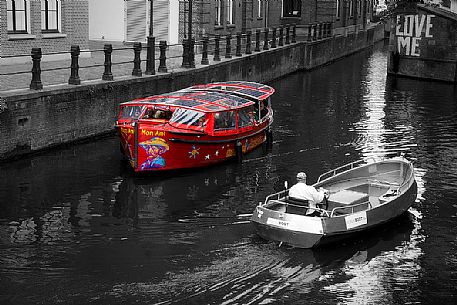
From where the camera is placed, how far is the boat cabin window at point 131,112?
1905 centimetres

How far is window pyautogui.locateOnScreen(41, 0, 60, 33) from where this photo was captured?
84.7ft

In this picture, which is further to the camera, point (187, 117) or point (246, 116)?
point (246, 116)

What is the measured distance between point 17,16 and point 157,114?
27.2 ft

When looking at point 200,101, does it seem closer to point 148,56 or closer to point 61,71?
point 148,56

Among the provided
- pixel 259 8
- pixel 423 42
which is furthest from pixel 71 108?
pixel 259 8

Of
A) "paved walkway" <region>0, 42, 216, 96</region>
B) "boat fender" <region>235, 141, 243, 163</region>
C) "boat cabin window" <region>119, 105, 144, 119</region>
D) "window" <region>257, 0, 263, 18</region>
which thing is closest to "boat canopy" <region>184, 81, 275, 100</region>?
"boat fender" <region>235, 141, 243, 163</region>

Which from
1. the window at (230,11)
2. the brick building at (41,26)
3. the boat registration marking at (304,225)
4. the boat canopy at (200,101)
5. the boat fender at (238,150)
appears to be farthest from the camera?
the window at (230,11)

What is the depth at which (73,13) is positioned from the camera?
2680cm

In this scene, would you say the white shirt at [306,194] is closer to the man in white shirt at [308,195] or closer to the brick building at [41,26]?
the man in white shirt at [308,195]

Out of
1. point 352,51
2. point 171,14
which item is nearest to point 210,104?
point 171,14

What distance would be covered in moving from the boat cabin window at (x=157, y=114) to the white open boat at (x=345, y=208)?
469 centimetres

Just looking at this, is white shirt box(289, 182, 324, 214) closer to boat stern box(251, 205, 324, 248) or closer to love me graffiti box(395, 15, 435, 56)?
boat stern box(251, 205, 324, 248)

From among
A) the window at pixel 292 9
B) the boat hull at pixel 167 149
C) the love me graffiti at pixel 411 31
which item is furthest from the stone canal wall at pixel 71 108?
the window at pixel 292 9

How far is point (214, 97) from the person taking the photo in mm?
20328
